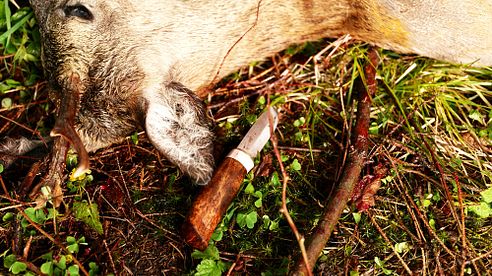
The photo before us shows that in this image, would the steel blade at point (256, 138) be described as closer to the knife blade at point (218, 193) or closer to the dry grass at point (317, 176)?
the knife blade at point (218, 193)

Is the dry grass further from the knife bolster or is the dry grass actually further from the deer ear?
the deer ear

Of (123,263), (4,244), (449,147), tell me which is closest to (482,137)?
(449,147)

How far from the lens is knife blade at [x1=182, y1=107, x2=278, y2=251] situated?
10.0 ft

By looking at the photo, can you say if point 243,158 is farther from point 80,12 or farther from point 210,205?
point 80,12

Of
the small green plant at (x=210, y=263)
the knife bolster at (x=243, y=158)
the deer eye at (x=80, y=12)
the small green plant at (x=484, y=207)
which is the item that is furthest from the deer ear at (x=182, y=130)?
the small green plant at (x=484, y=207)

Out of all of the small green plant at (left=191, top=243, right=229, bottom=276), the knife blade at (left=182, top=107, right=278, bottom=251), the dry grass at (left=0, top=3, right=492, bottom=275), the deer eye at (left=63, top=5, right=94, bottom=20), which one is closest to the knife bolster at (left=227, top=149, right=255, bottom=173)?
the knife blade at (left=182, top=107, right=278, bottom=251)

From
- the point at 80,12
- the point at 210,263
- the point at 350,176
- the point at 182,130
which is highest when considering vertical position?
the point at 80,12

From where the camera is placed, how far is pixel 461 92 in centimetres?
378

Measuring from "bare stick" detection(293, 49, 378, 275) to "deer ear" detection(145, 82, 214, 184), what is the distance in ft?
2.13

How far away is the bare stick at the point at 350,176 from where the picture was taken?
296 centimetres

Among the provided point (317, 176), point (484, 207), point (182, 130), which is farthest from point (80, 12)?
point (484, 207)

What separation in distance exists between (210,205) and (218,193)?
78 mm

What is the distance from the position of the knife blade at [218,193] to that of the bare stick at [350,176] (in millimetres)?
495

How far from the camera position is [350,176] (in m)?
3.23
